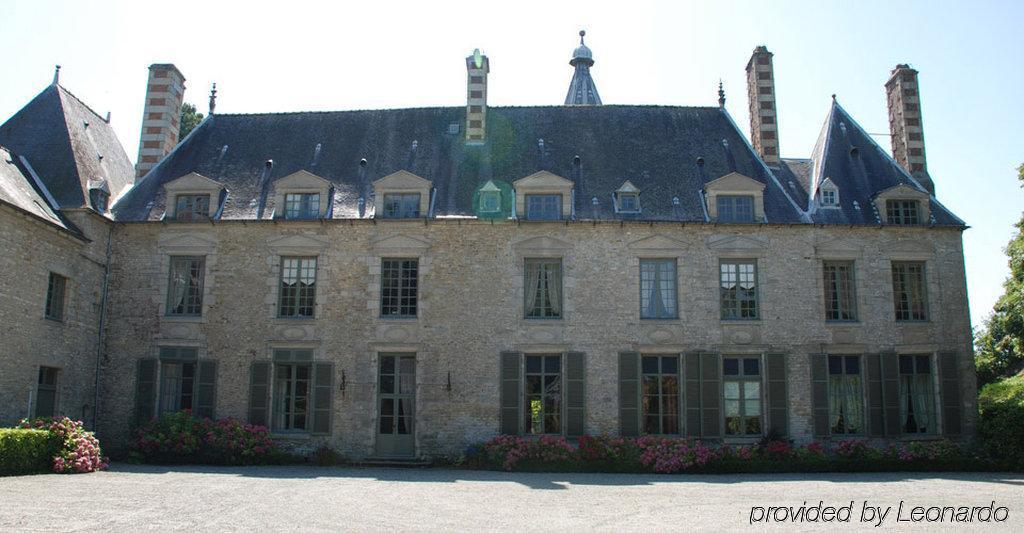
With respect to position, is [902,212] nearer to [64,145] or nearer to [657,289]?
[657,289]

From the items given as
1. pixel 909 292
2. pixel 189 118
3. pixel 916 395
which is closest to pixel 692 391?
pixel 916 395

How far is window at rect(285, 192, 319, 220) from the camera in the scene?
19.2 meters

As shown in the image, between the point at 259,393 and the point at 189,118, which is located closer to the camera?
the point at 259,393

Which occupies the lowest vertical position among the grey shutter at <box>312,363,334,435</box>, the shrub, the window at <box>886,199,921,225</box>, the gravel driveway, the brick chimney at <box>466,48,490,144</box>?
the gravel driveway

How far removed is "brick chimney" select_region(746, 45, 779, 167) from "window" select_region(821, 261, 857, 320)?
331cm

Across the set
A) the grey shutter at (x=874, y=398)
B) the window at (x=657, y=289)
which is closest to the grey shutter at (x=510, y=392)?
the window at (x=657, y=289)

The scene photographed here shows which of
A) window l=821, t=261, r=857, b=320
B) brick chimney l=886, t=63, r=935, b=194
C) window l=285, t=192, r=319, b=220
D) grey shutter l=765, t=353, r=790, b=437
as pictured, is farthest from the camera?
brick chimney l=886, t=63, r=935, b=194

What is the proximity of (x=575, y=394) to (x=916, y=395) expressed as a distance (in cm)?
784

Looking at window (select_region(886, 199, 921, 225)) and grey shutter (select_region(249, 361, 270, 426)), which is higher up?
window (select_region(886, 199, 921, 225))

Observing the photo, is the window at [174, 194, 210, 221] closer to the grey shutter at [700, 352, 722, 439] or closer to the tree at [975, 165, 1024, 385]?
the grey shutter at [700, 352, 722, 439]

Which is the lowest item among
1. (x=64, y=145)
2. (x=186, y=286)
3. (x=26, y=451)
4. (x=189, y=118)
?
(x=26, y=451)

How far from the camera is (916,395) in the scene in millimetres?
18359

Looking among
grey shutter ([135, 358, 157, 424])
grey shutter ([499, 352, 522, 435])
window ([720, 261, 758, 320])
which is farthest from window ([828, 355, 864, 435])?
grey shutter ([135, 358, 157, 424])

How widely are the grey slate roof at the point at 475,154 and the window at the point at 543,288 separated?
1.43 metres
